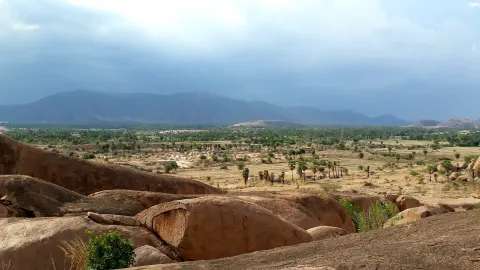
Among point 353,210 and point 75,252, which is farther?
point 353,210

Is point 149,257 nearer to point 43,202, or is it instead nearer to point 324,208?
point 43,202

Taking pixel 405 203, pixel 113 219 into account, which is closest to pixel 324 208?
pixel 405 203

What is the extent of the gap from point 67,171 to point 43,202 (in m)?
8.85

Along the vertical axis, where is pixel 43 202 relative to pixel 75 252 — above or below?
above

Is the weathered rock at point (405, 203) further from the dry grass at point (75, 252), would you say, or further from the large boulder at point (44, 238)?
the dry grass at point (75, 252)

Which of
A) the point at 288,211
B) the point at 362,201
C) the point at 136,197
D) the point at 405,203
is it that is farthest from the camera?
the point at 405,203

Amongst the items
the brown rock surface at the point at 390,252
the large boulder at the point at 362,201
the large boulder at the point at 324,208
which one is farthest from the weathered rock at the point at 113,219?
the large boulder at the point at 362,201

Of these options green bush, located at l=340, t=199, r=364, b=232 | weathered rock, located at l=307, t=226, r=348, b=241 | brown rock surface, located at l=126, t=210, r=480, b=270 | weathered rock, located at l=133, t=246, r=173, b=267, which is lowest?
green bush, located at l=340, t=199, r=364, b=232

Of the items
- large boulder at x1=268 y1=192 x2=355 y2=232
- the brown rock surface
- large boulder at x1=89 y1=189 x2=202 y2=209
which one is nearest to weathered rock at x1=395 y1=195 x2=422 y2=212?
large boulder at x1=268 y1=192 x2=355 y2=232

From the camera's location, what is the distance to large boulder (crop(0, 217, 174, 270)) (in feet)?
48.1

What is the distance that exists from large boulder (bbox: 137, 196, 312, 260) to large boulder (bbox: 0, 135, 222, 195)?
32.7 feet

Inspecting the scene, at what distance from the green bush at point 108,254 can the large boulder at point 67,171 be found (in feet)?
46.1

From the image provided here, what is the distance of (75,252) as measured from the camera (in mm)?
13953

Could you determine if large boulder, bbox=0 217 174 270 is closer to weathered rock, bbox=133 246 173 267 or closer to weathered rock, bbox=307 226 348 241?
weathered rock, bbox=133 246 173 267
